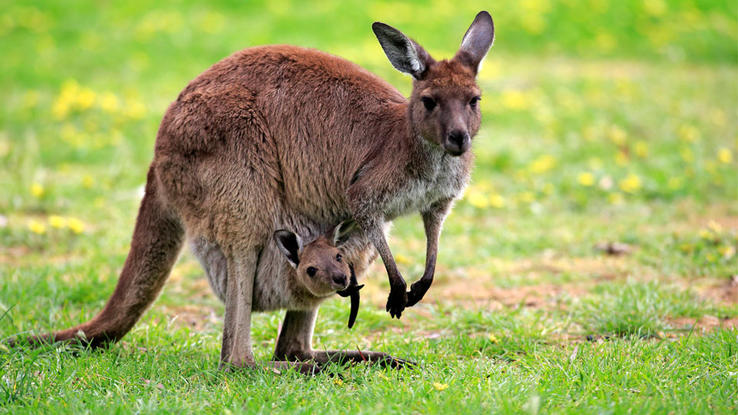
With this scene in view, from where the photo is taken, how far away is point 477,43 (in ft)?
13.0

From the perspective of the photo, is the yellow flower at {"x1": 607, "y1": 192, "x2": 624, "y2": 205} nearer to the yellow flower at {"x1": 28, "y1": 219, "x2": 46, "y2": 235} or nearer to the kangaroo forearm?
the kangaroo forearm

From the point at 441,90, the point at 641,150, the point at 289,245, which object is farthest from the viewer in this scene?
the point at 641,150

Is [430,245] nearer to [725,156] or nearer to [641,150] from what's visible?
[725,156]

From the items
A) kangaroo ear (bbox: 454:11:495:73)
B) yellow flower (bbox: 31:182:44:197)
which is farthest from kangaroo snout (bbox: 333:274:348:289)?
yellow flower (bbox: 31:182:44:197)

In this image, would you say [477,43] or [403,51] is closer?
[403,51]

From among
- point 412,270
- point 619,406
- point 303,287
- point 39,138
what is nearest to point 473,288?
point 412,270

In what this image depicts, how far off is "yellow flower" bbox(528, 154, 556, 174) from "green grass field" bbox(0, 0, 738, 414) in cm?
5

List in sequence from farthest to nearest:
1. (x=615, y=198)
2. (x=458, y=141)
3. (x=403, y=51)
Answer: (x=615, y=198), (x=403, y=51), (x=458, y=141)

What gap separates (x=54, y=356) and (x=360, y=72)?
210 centimetres

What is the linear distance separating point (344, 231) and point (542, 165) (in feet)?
14.3

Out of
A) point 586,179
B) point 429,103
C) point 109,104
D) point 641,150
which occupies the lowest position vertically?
point 586,179

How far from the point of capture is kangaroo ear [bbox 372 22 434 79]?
374 centimetres

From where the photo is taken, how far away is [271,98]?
4.07 m

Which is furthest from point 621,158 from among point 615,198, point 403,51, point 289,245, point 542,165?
point 289,245
